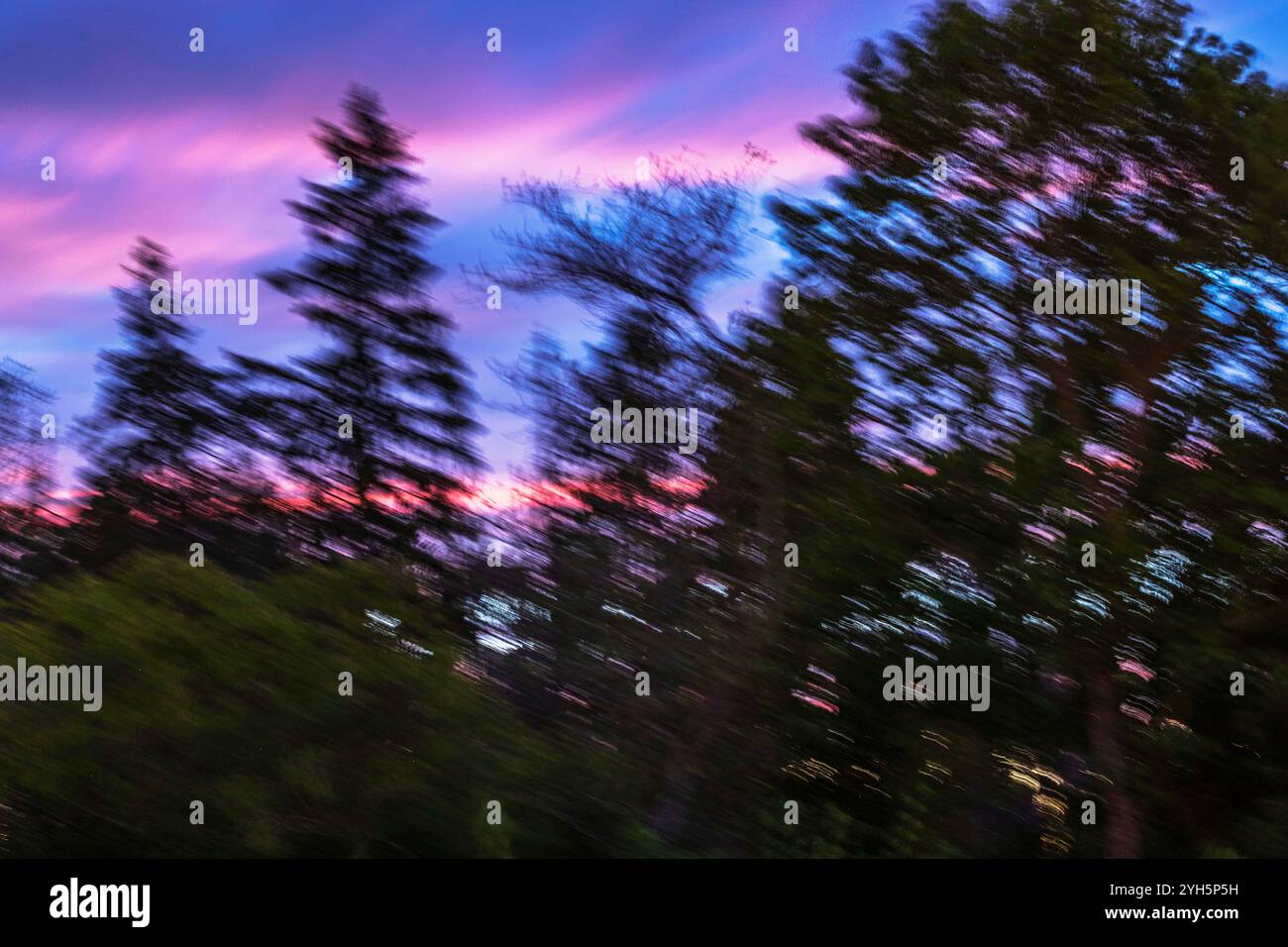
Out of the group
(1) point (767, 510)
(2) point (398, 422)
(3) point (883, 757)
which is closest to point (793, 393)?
(1) point (767, 510)

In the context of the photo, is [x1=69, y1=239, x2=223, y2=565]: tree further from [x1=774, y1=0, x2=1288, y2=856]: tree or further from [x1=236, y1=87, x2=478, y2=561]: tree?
[x1=774, y1=0, x2=1288, y2=856]: tree

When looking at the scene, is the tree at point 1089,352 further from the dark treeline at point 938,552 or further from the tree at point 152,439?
the tree at point 152,439

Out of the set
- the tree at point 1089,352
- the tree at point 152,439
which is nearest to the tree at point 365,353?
the tree at point 152,439

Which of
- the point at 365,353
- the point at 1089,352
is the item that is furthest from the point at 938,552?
the point at 365,353

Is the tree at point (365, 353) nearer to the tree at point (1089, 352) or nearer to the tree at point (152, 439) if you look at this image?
the tree at point (152, 439)

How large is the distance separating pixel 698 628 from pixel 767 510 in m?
1.25

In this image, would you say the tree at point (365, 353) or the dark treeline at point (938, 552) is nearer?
the dark treeline at point (938, 552)

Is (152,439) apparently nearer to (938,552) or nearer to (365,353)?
(365,353)

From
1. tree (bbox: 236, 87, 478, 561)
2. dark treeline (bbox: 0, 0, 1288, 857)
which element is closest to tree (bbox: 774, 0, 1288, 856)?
dark treeline (bbox: 0, 0, 1288, 857)

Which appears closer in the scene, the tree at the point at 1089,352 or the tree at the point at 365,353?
the tree at the point at 1089,352

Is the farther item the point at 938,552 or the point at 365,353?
the point at 365,353

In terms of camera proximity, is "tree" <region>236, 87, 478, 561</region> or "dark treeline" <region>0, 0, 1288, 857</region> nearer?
"dark treeline" <region>0, 0, 1288, 857</region>

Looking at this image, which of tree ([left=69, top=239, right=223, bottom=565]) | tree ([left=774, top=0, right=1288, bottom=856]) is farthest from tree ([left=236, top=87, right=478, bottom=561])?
tree ([left=774, top=0, right=1288, bottom=856])
